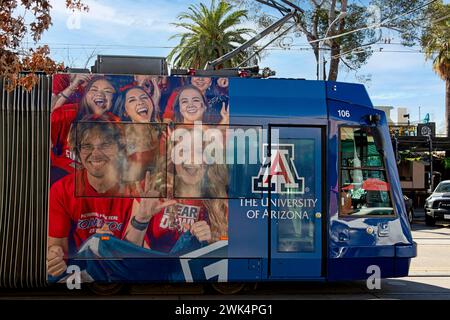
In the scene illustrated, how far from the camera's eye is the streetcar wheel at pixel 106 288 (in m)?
7.61

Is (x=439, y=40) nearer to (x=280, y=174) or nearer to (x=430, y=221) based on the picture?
(x=430, y=221)

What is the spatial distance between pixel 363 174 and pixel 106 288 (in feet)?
14.1

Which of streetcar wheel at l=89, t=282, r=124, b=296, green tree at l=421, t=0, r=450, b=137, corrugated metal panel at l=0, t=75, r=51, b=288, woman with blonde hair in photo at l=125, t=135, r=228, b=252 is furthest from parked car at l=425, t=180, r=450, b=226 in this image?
corrugated metal panel at l=0, t=75, r=51, b=288

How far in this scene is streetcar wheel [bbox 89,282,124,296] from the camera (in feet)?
25.0

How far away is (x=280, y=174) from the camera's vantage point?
754cm

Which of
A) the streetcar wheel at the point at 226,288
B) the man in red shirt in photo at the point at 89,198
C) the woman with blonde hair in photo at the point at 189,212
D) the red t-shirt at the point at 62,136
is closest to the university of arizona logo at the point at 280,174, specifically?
the woman with blonde hair in photo at the point at 189,212

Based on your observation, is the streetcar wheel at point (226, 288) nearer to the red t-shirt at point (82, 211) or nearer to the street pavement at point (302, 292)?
the street pavement at point (302, 292)

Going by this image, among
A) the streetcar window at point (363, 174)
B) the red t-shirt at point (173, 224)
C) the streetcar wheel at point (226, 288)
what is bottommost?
the streetcar wheel at point (226, 288)

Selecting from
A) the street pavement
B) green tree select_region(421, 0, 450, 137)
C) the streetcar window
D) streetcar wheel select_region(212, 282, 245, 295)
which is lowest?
the street pavement

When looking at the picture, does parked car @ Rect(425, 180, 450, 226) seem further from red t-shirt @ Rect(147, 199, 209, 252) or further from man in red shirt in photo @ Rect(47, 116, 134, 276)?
man in red shirt in photo @ Rect(47, 116, 134, 276)

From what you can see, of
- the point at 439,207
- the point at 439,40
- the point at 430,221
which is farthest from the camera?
the point at 439,40

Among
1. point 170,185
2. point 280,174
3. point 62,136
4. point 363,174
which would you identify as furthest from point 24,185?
point 363,174

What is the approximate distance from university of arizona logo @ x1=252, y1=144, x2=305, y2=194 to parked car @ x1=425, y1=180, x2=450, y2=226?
50.3 ft

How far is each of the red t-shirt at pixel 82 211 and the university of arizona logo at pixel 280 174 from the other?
1940 millimetres
